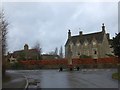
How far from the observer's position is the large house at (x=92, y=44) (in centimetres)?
10206

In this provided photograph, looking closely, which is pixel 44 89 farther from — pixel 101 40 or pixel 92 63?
pixel 101 40

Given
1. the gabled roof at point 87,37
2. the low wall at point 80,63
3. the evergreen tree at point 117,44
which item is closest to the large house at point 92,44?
the gabled roof at point 87,37

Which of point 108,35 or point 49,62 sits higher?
point 108,35

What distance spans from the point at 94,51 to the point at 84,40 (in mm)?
6126

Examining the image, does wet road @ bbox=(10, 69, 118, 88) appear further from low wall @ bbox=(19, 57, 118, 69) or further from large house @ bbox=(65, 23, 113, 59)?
large house @ bbox=(65, 23, 113, 59)

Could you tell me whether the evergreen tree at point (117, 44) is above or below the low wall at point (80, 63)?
above

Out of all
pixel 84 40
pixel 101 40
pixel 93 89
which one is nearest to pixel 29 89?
pixel 93 89

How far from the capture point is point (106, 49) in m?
104

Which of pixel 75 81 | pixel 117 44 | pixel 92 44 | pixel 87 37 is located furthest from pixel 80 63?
pixel 75 81

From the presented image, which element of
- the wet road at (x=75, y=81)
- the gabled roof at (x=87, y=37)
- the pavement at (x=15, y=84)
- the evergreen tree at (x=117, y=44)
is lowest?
the wet road at (x=75, y=81)

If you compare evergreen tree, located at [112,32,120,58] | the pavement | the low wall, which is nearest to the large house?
the low wall

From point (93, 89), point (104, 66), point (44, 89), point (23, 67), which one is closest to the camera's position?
point (93, 89)

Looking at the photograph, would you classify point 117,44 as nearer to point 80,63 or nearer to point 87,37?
point 80,63

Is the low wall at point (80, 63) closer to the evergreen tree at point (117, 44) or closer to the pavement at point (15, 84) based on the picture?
the evergreen tree at point (117, 44)
